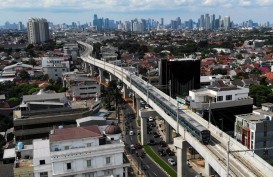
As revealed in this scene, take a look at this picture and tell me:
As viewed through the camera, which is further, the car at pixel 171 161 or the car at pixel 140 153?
the car at pixel 140 153

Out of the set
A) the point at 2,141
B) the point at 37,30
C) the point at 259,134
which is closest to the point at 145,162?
the point at 259,134

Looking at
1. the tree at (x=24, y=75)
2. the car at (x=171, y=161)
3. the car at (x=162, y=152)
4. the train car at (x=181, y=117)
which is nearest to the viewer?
the train car at (x=181, y=117)

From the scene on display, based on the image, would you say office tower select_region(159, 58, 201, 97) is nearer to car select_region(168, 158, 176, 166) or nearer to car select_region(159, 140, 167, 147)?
car select_region(159, 140, 167, 147)

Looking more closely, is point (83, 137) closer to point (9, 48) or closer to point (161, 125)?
point (161, 125)

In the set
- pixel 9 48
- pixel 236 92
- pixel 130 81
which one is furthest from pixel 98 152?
pixel 9 48

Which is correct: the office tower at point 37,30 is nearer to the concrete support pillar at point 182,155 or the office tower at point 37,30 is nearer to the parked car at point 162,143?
the parked car at point 162,143

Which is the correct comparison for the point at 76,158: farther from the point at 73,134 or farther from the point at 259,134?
the point at 259,134

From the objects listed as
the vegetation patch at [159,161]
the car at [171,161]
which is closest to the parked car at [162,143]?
the vegetation patch at [159,161]
